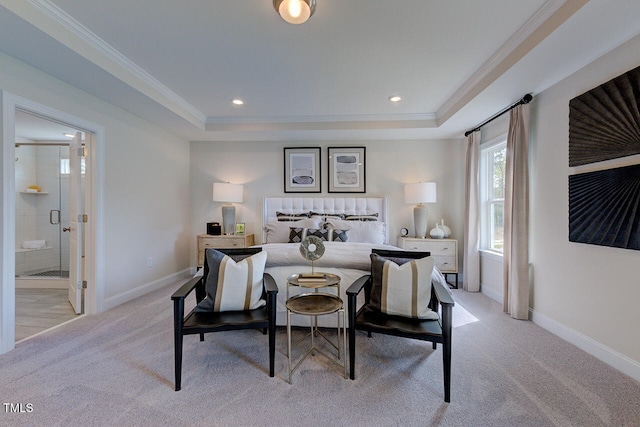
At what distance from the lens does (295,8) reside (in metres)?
1.70

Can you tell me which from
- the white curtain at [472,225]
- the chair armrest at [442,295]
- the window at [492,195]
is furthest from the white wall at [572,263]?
the chair armrest at [442,295]

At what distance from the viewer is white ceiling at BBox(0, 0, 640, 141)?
1842 millimetres

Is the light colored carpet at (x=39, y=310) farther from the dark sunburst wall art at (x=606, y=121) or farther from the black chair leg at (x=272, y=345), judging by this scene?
the dark sunburst wall art at (x=606, y=121)

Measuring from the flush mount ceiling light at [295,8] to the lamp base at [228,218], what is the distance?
325 cm

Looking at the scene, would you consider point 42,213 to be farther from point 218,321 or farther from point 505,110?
point 505,110

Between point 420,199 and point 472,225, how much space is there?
0.82 m

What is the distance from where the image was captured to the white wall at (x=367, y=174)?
4.51 meters

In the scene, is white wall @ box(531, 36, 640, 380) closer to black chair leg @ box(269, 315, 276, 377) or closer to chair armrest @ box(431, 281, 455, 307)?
chair armrest @ box(431, 281, 455, 307)

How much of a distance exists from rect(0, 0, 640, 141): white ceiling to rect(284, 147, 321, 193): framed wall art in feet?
3.80

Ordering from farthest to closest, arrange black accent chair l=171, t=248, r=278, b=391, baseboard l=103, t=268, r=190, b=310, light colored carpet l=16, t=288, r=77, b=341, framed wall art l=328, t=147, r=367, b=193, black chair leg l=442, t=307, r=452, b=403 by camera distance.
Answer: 1. framed wall art l=328, t=147, r=367, b=193
2. baseboard l=103, t=268, r=190, b=310
3. light colored carpet l=16, t=288, r=77, b=341
4. black accent chair l=171, t=248, r=278, b=391
5. black chair leg l=442, t=307, r=452, b=403

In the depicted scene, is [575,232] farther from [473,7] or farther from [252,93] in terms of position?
[252,93]

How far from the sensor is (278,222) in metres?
4.14

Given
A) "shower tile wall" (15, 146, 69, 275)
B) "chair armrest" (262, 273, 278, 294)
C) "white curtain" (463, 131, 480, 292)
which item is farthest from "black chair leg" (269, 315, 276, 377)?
"shower tile wall" (15, 146, 69, 275)

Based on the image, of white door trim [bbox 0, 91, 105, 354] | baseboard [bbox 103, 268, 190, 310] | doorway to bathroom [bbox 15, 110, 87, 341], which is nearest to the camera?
white door trim [bbox 0, 91, 105, 354]
